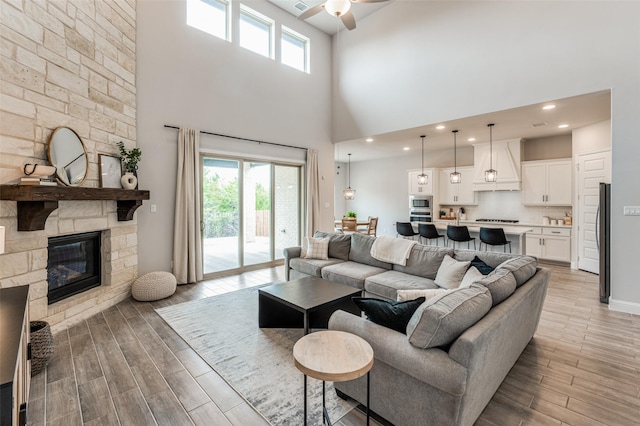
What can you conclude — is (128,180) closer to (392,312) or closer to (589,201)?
(392,312)

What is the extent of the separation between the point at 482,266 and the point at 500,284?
3.12 ft

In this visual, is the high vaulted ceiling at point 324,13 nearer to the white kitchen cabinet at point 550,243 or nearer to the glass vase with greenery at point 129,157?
the glass vase with greenery at point 129,157

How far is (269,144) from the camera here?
20.0 feet

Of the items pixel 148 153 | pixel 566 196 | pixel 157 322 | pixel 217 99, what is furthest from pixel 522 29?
pixel 157 322

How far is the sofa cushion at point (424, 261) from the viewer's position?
367 cm

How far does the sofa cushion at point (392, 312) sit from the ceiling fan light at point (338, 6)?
11.1 feet

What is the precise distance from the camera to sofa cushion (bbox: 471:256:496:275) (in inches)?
114

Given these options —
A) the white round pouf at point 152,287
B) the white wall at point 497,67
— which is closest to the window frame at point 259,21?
the white wall at point 497,67

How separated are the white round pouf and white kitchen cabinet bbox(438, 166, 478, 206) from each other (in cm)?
720

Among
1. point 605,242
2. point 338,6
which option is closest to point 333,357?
point 338,6

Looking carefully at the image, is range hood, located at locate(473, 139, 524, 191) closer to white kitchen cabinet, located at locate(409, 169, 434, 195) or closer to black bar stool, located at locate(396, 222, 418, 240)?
white kitchen cabinet, located at locate(409, 169, 434, 195)

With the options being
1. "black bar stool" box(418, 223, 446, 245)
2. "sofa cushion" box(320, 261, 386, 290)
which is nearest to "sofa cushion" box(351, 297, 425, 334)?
"sofa cushion" box(320, 261, 386, 290)

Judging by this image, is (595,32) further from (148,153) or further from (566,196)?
(148,153)

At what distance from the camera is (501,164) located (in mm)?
7027
